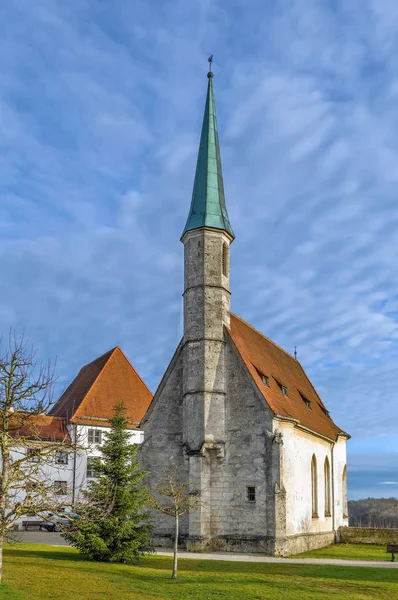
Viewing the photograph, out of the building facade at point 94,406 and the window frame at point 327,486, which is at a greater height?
the building facade at point 94,406

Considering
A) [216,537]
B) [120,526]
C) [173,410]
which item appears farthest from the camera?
[173,410]

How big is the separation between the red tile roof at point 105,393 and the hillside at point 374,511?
109 ft

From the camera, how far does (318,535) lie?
35.1 m

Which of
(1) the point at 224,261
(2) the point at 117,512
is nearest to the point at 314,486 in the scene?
(1) the point at 224,261

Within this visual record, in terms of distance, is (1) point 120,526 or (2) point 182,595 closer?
(2) point 182,595

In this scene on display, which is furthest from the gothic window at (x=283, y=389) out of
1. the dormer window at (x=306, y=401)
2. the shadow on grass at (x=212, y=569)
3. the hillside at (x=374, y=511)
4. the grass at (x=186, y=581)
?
the hillside at (x=374, y=511)

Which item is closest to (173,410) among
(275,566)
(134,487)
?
(134,487)

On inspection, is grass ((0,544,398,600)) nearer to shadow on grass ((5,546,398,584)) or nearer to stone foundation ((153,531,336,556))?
shadow on grass ((5,546,398,584))

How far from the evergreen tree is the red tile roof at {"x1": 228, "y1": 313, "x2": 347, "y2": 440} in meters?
8.84

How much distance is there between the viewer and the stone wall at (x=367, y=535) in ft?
122

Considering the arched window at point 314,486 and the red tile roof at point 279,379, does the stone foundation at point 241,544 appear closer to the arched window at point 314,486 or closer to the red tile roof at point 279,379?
the arched window at point 314,486

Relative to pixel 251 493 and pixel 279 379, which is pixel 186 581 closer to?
pixel 251 493

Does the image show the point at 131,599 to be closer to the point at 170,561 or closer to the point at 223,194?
the point at 170,561

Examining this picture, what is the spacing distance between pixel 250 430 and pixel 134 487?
317 inches
